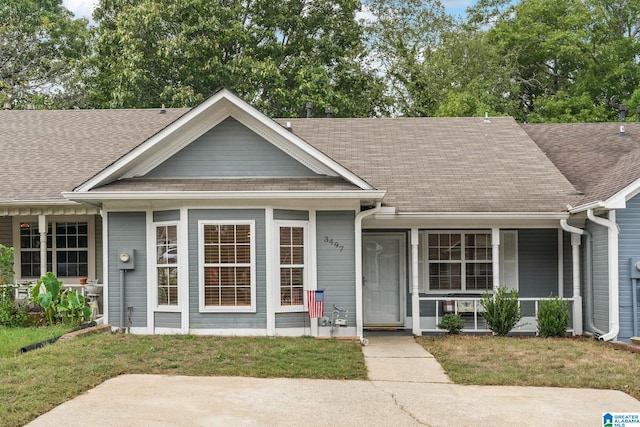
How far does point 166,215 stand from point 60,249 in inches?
174

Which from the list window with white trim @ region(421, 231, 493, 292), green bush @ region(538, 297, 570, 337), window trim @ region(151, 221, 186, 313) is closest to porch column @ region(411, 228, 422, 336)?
window with white trim @ region(421, 231, 493, 292)

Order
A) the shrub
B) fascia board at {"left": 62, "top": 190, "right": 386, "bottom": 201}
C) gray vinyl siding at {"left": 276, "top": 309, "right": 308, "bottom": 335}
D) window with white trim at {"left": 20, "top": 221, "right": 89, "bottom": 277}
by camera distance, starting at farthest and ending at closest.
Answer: window with white trim at {"left": 20, "top": 221, "right": 89, "bottom": 277}
the shrub
gray vinyl siding at {"left": 276, "top": 309, "right": 308, "bottom": 335}
fascia board at {"left": 62, "top": 190, "right": 386, "bottom": 201}

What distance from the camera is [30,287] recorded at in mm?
15594

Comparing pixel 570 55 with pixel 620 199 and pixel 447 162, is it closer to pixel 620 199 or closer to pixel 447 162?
pixel 447 162

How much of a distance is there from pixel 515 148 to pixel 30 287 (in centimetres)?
1086

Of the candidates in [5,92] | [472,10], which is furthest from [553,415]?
[472,10]

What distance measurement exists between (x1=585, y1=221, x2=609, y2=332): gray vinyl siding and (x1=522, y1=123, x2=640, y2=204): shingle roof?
0.65 metres

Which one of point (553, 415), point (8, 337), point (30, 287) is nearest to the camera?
point (553, 415)

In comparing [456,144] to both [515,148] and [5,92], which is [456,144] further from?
[5,92]

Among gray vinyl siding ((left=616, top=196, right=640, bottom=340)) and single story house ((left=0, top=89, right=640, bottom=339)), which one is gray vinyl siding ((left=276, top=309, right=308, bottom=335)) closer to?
single story house ((left=0, top=89, right=640, bottom=339))

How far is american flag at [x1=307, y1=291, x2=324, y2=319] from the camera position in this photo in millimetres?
13711

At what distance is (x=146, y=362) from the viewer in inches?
431

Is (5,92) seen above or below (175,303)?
above
